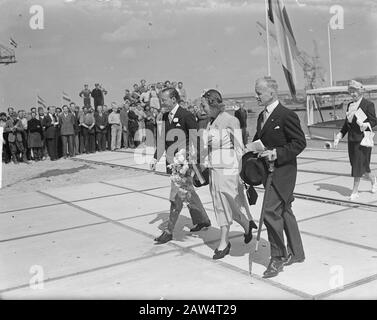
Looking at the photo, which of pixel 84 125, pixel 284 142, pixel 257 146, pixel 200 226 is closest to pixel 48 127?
pixel 84 125

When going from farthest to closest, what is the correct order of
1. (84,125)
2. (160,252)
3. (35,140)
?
(84,125) < (35,140) < (160,252)

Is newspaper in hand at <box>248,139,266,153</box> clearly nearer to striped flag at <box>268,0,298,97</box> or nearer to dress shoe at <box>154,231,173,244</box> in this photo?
dress shoe at <box>154,231,173,244</box>

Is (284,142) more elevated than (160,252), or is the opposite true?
(284,142)

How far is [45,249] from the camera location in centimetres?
630

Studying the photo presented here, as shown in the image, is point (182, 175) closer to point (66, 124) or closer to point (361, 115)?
point (361, 115)

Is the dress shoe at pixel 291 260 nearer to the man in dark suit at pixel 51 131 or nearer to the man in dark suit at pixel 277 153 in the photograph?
the man in dark suit at pixel 277 153

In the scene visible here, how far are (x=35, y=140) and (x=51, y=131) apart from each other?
645 millimetres

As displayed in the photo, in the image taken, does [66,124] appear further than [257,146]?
Yes

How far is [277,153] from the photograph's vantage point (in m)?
4.76

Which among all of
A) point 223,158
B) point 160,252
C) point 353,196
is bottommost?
point 160,252

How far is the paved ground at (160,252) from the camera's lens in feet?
15.0

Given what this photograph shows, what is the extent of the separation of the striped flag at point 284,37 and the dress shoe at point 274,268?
18.3m

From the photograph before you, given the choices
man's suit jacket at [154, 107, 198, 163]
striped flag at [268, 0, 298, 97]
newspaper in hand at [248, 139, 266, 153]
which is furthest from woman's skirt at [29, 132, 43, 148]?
newspaper in hand at [248, 139, 266, 153]

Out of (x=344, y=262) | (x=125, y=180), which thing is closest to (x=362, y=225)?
(x=344, y=262)
